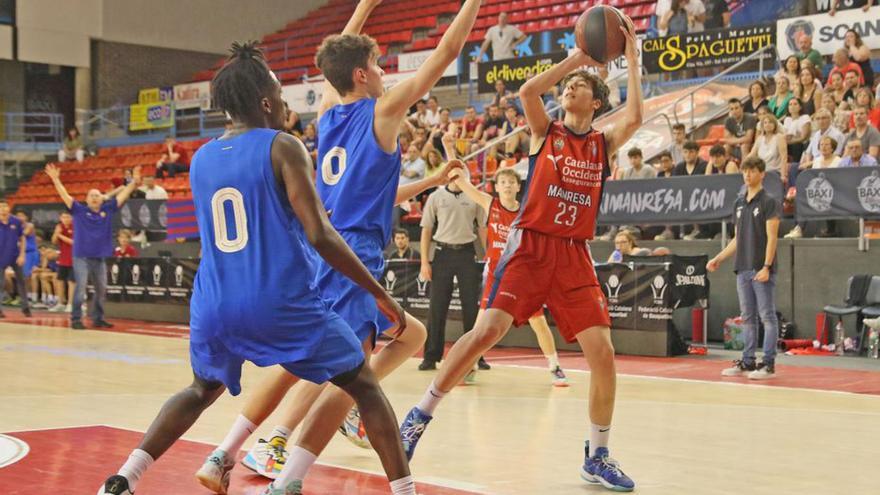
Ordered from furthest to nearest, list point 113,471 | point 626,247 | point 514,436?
point 626,247, point 514,436, point 113,471

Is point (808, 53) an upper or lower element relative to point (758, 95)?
upper

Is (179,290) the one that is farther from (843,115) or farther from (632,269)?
(843,115)

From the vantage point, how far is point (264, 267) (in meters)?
3.86

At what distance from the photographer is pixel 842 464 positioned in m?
5.60

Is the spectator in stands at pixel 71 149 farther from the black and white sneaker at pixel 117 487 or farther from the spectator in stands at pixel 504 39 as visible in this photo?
the black and white sneaker at pixel 117 487

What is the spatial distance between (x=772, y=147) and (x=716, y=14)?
222 inches

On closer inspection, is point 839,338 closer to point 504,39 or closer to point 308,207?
point 308,207

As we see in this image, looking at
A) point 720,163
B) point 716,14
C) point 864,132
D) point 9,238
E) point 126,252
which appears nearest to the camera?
point 864,132

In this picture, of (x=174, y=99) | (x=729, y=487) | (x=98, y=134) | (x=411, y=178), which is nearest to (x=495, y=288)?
(x=729, y=487)

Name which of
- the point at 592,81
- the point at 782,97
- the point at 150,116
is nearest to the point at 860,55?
the point at 782,97

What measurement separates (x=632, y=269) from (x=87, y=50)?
23108 mm

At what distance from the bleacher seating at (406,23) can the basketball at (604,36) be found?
15433 millimetres

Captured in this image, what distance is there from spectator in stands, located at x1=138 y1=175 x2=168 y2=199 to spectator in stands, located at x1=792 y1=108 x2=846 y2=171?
1203 centimetres

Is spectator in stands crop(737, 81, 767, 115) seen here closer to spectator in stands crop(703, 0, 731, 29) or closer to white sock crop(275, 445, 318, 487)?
spectator in stands crop(703, 0, 731, 29)
